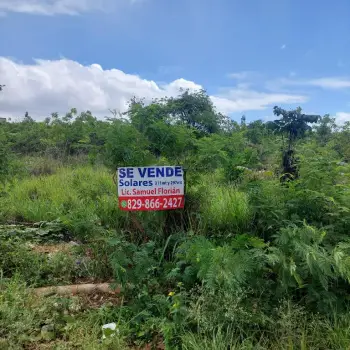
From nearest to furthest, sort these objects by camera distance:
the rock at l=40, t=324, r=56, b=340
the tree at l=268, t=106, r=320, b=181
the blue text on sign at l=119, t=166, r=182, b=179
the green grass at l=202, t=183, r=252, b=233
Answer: the rock at l=40, t=324, r=56, b=340 < the blue text on sign at l=119, t=166, r=182, b=179 < the green grass at l=202, t=183, r=252, b=233 < the tree at l=268, t=106, r=320, b=181

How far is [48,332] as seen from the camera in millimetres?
2305

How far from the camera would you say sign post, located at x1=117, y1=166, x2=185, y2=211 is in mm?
3158

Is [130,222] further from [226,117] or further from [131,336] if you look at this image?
[226,117]

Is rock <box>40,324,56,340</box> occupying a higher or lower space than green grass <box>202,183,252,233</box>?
lower

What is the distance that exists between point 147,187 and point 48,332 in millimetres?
1461

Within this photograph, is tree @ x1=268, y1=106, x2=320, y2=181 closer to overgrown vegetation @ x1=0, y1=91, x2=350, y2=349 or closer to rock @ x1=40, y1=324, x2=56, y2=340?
overgrown vegetation @ x1=0, y1=91, x2=350, y2=349

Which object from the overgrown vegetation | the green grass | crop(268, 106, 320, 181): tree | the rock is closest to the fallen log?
the overgrown vegetation

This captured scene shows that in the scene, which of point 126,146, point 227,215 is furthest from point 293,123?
point 126,146

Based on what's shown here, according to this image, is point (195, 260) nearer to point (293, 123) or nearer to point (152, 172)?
point (152, 172)

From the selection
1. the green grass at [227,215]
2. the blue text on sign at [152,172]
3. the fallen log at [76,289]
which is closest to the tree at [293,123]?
the green grass at [227,215]

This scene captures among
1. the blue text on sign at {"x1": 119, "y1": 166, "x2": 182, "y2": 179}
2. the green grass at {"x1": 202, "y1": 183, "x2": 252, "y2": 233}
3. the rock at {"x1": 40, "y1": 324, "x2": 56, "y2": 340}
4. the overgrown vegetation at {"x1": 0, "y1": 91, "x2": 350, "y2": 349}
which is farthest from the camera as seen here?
the green grass at {"x1": 202, "y1": 183, "x2": 252, "y2": 233}

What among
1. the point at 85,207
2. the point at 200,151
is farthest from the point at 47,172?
the point at 200,151

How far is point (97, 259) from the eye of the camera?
3264 mm

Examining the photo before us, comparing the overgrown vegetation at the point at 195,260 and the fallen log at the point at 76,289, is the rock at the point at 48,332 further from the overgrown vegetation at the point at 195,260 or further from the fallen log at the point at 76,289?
the fallen log at the point at 76,289
